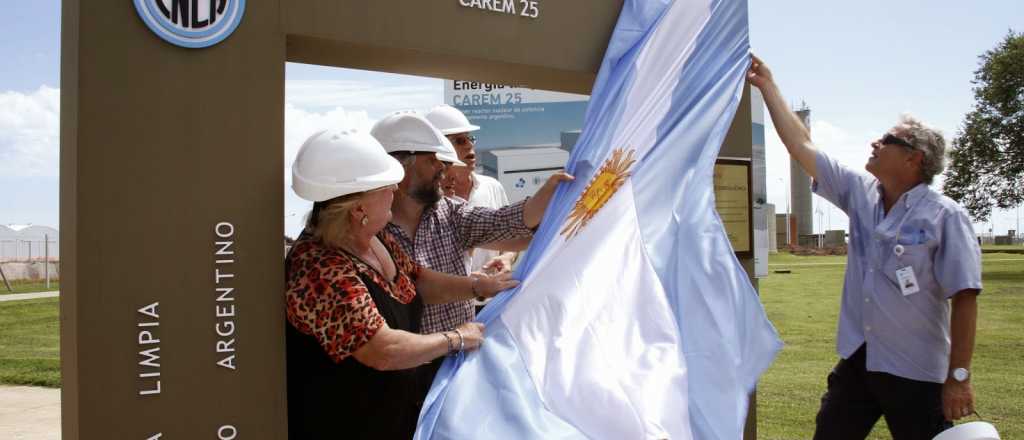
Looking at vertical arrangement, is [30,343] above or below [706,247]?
below

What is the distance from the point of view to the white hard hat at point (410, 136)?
3400 millimetres

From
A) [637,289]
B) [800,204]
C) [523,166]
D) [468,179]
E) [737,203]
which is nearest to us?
[637,289]

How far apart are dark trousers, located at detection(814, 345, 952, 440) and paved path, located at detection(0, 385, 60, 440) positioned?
5.61 meters

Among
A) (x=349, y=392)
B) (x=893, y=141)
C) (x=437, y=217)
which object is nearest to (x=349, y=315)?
(x=349, y=392)

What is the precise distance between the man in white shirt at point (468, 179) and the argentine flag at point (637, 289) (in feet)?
2.93

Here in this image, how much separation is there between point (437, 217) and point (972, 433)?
225cm

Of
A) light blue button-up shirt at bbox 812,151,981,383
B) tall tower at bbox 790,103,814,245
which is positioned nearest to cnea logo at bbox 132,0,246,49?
light blue button-up shirt at bbox 812,151,981,383

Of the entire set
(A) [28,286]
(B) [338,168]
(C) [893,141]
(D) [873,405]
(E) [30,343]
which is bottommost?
(A) [28,286]

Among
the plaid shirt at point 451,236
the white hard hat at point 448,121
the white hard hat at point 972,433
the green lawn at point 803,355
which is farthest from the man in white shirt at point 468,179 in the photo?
the green lawn at point 803,355

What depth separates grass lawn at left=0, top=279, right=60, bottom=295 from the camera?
23266 mm

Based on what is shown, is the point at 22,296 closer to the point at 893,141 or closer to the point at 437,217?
the point at 437,217

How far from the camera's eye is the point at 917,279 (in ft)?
11.3

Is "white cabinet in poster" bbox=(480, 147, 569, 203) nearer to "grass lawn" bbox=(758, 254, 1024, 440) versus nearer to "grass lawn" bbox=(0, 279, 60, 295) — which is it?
"grass lawn" bbox=(758, 254, 1024, 440)

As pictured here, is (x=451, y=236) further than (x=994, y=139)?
No
